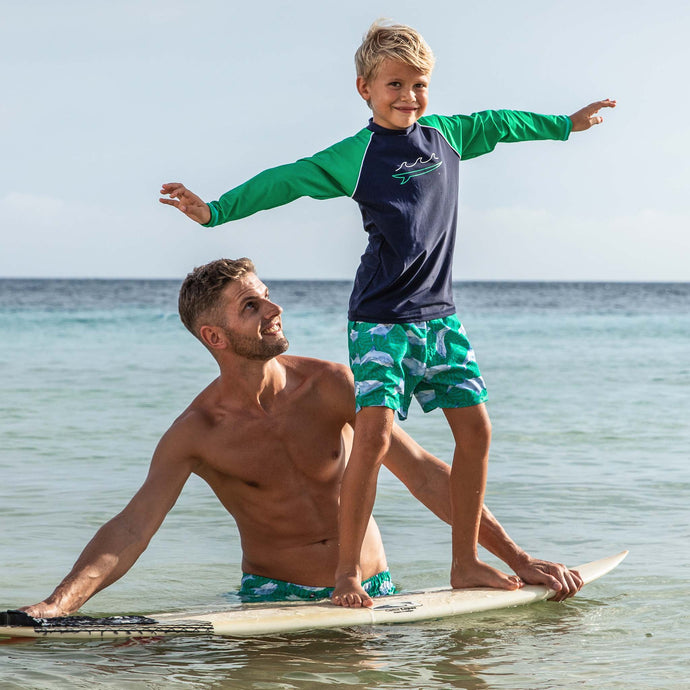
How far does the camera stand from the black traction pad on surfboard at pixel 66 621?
10.6 ft

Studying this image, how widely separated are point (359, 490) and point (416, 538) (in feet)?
5.81

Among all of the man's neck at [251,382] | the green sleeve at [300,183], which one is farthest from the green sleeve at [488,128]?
the man's neck at [251,382]

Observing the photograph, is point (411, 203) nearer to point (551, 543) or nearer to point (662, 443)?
point (551, 543)

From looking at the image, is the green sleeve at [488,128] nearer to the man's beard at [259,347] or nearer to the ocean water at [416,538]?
the man's beard at [259,347]

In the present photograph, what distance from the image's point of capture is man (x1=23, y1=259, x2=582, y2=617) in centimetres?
358

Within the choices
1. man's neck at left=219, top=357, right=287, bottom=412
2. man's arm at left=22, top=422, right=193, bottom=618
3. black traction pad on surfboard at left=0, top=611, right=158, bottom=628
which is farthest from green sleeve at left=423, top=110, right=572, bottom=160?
black traction pad on surfboard at left=0, top=611, right=158, bottom=628

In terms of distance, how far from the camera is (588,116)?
156 inches

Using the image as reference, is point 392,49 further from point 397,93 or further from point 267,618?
point 267,618

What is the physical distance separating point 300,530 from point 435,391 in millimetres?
668

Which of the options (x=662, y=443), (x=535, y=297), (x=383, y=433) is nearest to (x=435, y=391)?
(x=383, y=433)

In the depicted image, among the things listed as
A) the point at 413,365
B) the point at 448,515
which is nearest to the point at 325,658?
the point at 448,515

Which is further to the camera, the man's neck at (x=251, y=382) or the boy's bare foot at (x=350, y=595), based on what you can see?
the man's neck at (x=251, y=382)

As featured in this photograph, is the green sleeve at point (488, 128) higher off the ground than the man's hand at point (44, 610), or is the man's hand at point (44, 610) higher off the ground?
the green sleeve at point (488, 128)

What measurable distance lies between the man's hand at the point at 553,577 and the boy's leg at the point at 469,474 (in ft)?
0.30
